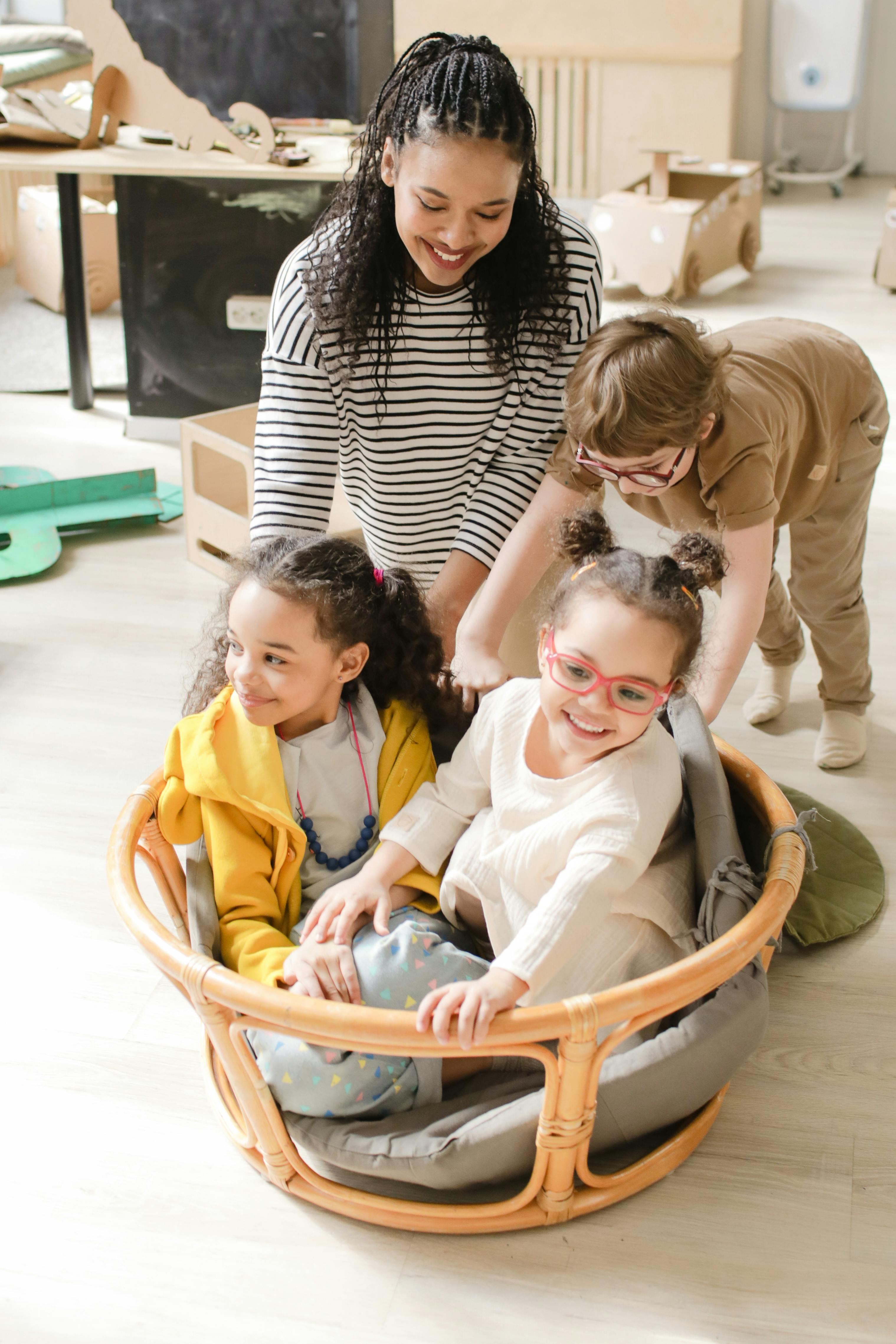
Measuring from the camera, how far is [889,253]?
160 inches

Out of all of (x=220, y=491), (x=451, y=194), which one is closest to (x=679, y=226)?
(x=220, y=491)

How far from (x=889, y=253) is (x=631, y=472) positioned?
3231mm

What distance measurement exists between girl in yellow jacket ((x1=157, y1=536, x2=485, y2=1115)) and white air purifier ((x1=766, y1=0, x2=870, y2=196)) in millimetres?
4842

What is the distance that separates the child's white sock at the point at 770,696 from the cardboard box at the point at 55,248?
8.06 ft

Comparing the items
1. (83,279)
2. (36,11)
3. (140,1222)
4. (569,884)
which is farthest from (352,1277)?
(36,11)

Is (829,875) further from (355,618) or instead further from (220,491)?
(220,491)

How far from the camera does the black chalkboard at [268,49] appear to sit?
191 inches

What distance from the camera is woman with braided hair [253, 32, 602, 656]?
3.98ft

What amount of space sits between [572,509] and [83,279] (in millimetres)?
2125

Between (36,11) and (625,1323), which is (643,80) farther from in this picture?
(625,1323)

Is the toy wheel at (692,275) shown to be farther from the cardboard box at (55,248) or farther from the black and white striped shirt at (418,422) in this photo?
the black and white striped shirt at (418,422)

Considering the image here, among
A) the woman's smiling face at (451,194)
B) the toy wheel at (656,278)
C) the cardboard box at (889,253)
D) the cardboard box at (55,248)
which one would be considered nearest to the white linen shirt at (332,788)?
the woman's smiling face at (451,194)

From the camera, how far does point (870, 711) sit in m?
2.00

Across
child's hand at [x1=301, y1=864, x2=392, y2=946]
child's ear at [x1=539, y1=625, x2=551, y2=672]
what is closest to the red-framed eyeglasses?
child's ear at [x1=539, y1=625, x2=551, y2=672]
